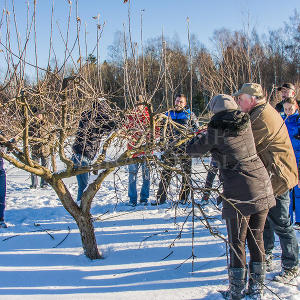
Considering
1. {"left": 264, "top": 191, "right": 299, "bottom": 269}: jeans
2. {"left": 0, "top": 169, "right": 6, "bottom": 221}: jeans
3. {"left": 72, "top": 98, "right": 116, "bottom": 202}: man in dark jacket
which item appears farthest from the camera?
{"left": 0, "top": 169, "right": 6, "bottom": 221}: jeans

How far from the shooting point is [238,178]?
220 centimetres

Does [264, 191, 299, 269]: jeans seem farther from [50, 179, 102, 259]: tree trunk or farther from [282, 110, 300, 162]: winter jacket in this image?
[50, 179, 102, 259]: tree trunk

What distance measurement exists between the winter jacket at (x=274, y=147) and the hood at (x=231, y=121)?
0.38 meters

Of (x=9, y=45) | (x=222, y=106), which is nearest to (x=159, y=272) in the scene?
(x=222, y=106)

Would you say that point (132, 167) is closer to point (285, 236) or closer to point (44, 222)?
point (44, 222)

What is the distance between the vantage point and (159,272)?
2.74m

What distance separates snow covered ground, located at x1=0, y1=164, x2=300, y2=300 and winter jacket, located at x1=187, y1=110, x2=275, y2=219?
546mm

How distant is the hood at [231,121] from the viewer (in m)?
2.06

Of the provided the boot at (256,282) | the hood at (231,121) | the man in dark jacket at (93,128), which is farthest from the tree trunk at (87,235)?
the hood at (231,121)

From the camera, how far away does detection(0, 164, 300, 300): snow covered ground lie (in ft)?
8.06

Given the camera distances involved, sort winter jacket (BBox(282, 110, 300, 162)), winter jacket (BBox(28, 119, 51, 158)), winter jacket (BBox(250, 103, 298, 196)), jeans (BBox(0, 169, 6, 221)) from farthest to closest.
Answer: jeans (BBox(0, 169, 6, 221)), winter jacket (BBox(282, 110, 300, 162)), winter jacket (BBox(28, 119, 51, 158)), winter jacket (BBox(250, 103, 298, 196))

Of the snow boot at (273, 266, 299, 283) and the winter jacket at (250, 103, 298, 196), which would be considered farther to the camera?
the snow boot at (273, 266, 299, 283)

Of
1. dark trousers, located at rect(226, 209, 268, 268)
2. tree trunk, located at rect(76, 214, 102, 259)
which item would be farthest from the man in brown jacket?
tree trunk, located at rect(76, 214, 102, 259)

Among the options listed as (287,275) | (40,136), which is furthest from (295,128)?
(40,136)
